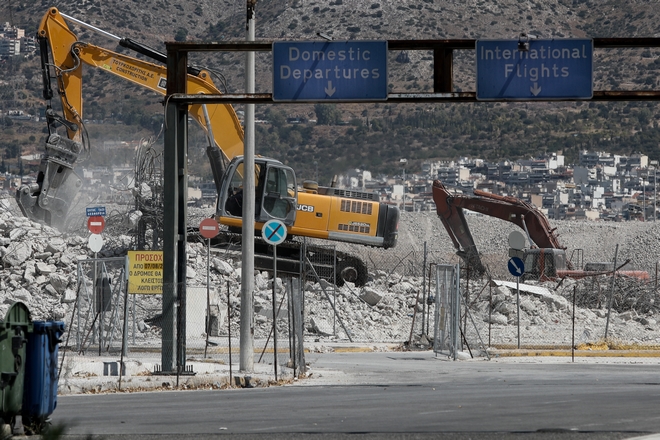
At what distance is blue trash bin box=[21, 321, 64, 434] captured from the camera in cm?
1190

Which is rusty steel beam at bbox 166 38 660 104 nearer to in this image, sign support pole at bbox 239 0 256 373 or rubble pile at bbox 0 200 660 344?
sign support pole at bbox 239 0 256 373

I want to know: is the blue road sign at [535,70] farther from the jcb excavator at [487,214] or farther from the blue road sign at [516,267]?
the jcb excavator at [487,214]

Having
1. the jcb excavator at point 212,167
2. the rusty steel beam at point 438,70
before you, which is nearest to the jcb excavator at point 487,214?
the jcb excavator at point 212,167

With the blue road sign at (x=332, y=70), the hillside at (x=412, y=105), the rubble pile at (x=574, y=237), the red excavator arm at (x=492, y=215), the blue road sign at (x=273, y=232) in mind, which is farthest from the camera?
the hillside at (x=412, y=105)

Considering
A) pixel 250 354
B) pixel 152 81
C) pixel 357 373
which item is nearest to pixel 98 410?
pixel 250 354

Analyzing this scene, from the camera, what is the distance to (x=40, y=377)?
12.1 meters

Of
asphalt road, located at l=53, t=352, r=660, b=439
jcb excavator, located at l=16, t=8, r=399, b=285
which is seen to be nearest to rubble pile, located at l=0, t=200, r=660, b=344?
jcb excavator, located at l=16, t=8, r=399, b=285

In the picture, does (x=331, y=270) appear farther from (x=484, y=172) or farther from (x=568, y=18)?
(x=568, y=18)

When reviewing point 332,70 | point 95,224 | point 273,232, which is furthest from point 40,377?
point 95,224

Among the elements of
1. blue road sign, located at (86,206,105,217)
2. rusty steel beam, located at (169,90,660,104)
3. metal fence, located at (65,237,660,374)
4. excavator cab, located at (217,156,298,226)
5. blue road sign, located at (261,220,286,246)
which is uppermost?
rusty steel beam, located at (169,90,660,104)

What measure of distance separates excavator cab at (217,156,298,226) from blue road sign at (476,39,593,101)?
15.3 meters

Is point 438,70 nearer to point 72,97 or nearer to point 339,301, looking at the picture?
point 339,301

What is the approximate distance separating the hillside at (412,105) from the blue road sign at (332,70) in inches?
2952

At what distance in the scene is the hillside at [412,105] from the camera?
106 meters
